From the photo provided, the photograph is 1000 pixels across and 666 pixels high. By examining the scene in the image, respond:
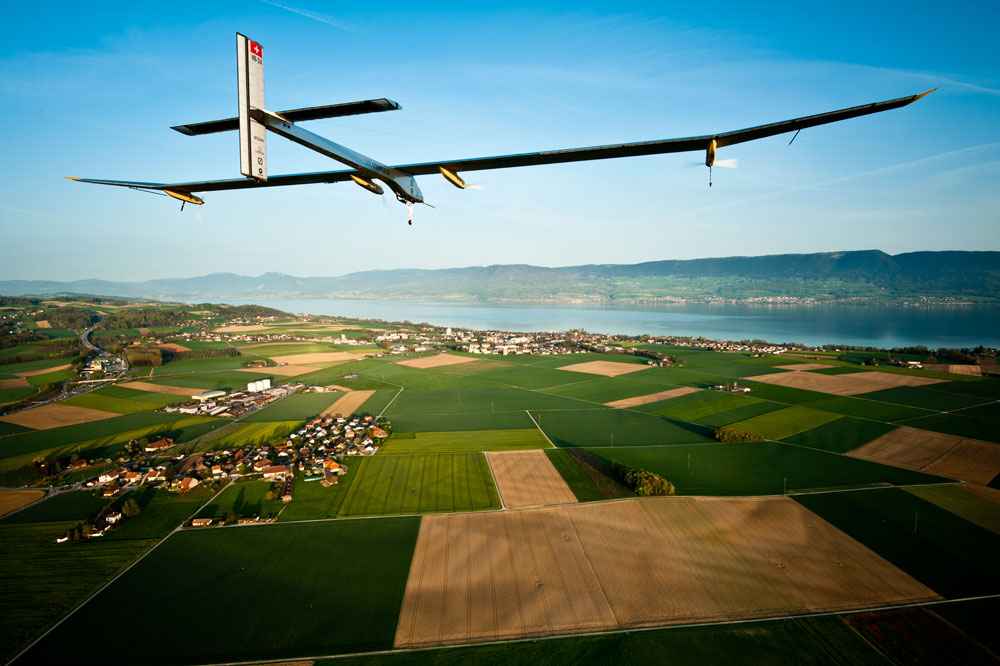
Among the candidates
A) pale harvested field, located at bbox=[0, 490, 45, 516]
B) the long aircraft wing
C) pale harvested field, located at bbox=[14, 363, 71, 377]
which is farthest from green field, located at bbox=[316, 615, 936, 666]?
pale harvested field, located at bbox=[14, 363, 71, 377]

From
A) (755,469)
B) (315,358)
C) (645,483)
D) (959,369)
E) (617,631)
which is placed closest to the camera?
(617,631)

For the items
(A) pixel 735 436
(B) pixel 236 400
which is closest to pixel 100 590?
(B) pixel 236 400

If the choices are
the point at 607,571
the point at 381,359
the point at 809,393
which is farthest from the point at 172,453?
the point at 809,393

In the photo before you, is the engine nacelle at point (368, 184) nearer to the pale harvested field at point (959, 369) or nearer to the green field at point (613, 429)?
the green field at point (613, 429)

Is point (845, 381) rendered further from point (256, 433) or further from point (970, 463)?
point (256, 433)

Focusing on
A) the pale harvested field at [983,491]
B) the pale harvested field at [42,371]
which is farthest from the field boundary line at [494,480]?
the pale harvested field at [42,371]

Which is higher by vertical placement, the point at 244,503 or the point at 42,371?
the point at 42,371
